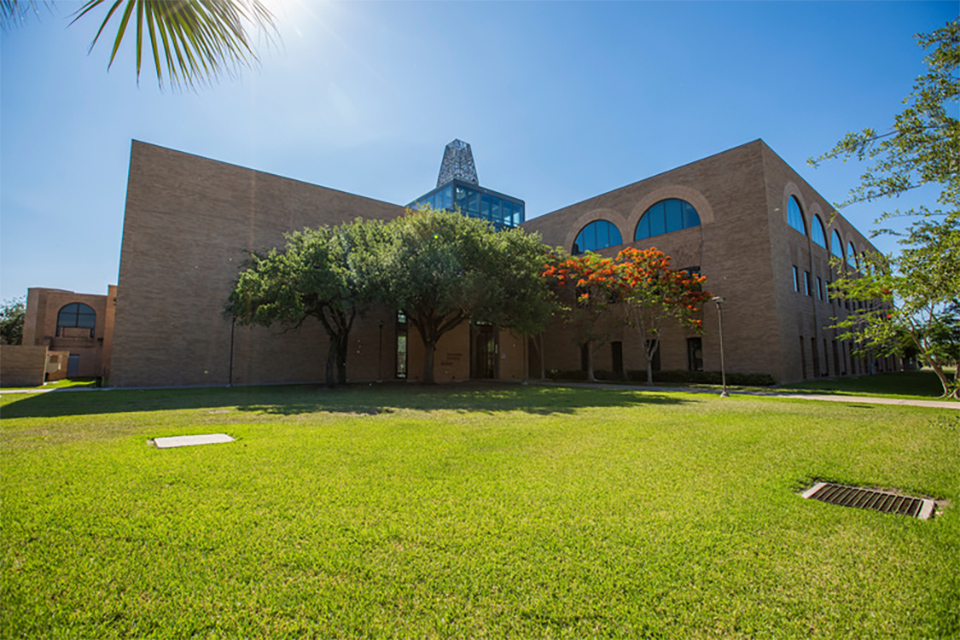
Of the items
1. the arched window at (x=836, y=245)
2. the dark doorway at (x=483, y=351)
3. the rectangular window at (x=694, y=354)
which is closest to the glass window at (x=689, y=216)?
the rectangular window at (x=694, y=354)

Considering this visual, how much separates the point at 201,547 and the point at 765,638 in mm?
3187

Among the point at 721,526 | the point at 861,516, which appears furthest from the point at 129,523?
the point at 861,516

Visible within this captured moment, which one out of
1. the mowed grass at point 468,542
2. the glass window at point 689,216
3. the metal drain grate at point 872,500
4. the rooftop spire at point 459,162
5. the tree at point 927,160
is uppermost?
the rooftop spire at point 459,162

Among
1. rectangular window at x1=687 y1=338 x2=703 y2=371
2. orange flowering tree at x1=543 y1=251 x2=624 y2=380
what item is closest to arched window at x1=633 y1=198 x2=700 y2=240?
orange flowering tree at x1=543 y1=251 x2=624 y2=380

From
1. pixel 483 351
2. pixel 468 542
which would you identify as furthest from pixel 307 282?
pixel 483 351

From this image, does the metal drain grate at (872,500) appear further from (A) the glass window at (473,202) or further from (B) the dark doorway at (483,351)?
(A) the glass window at (473,202)

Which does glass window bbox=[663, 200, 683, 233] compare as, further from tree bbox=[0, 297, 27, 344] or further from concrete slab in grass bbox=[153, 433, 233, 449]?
tree bbox=[0, 297, 27, 344]

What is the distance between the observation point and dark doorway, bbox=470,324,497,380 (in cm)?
3025

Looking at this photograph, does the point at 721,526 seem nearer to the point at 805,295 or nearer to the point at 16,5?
the point at 16,5

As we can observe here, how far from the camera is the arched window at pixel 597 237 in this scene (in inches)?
1074

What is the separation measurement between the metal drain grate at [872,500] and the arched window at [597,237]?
77.1ft

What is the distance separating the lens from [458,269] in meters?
18.4

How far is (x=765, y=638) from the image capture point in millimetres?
1972

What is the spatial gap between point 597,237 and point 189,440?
85.7 feet
